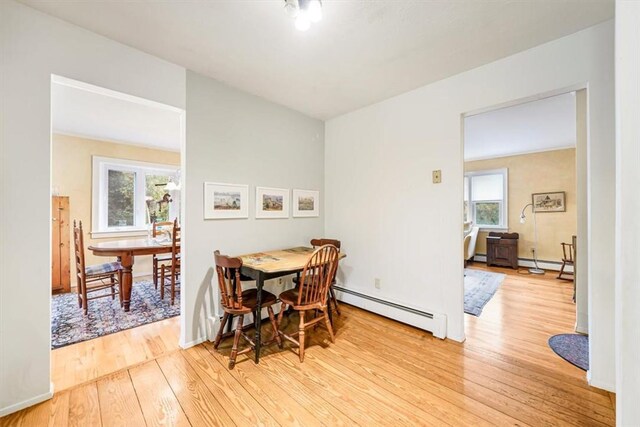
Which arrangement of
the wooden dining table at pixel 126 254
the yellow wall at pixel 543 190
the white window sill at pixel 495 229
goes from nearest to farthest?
the wooden dining table at pixel 126 254 < the yellow wall at pixel 543 190 < the white window sill at pixel 495 229

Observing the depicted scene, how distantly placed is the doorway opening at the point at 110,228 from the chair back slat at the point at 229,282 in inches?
32.1

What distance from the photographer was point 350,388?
1.78 meters

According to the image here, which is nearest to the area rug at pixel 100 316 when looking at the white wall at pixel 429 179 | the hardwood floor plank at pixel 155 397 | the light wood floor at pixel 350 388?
the light wood floor at pixel 350 388

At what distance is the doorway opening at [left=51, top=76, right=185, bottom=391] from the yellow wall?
6.65 m

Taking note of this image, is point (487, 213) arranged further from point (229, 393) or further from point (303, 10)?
point (229, 393)

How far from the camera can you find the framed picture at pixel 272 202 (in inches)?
114

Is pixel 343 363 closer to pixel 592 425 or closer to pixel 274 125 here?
pixel 592 425

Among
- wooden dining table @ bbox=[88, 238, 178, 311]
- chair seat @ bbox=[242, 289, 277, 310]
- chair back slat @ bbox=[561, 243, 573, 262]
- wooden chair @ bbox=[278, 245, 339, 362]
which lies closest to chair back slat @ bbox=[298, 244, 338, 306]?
wooden chair @ bbox=[278, 245, 339, 362]

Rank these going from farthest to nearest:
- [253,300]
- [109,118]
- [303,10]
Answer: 1. [109,118]
2. [253,300]
3. [303,10]

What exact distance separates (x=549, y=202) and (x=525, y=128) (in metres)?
2.26

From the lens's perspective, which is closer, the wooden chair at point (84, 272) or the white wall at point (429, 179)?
the white wall at point (429, 179)

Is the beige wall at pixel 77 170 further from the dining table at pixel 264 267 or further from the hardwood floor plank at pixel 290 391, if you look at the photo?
the hardwood floor plank at pixel 290 391

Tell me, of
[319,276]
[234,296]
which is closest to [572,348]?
[319,276]

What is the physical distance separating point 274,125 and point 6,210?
2.28 metres
